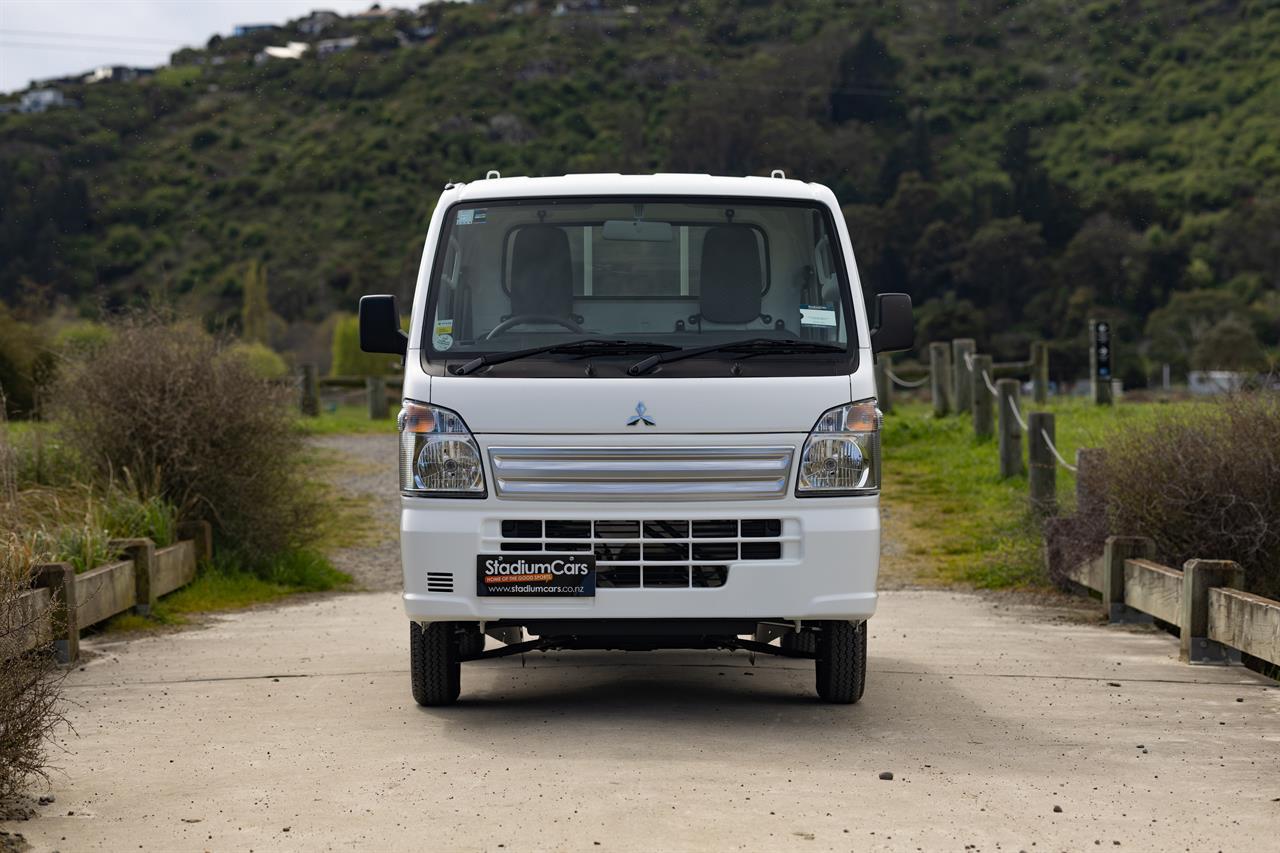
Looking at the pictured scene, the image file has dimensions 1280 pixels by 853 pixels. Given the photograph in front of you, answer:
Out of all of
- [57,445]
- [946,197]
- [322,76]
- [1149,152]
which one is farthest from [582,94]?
[57,445]

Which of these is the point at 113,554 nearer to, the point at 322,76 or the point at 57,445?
the point at 57,445

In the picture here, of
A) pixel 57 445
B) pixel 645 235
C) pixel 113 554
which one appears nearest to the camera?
pixel 645 235

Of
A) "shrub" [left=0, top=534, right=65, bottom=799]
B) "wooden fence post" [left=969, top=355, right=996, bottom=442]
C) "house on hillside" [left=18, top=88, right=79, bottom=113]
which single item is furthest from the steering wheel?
"house on hillside" [left=18, top=88, right=79, bottom=113]

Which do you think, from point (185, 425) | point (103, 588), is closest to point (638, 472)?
point (103, 588)

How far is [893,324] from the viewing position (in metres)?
8.52

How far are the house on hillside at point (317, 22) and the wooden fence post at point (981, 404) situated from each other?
105m

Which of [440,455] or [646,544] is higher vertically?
[440,455]

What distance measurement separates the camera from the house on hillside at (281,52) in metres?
114

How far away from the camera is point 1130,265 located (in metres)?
86.4

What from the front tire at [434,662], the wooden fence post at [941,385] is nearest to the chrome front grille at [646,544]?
the front tire at [434,662]

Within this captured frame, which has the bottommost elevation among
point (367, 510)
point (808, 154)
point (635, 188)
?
point (367, 510)

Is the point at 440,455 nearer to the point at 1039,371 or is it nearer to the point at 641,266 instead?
the point at 641,266

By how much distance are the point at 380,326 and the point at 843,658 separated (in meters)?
2.60

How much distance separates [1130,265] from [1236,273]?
20.3 ft
